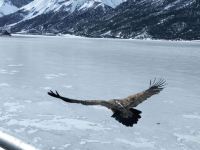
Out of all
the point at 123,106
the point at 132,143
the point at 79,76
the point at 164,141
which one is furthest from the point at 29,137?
the point at 79,76

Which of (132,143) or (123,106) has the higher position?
(123,106)

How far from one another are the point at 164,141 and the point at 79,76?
2195 cm

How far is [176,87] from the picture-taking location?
98.1ft

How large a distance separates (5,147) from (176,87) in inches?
1025

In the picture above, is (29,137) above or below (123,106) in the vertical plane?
below

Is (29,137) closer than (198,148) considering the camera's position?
No

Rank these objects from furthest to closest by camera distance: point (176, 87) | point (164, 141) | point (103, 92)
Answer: point (176, 87) < point (103, 92) < point (164, 141)

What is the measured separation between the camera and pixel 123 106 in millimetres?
7434

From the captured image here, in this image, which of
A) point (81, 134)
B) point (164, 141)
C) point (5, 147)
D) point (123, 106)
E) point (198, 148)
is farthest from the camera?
point (81, 134)

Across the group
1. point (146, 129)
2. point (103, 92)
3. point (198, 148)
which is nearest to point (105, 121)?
point (146, 129)

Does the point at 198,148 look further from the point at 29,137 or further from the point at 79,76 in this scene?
the point at 79,76

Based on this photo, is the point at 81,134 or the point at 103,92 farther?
the point at 103,92

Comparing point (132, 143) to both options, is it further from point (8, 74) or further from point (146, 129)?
point (8, 74)

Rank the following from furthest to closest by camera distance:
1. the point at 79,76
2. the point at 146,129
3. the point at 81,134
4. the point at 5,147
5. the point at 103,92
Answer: the point at 79,76 < the point at 103,92 < the point at 146,129 < the point at 81,134 < the point at 5,147
